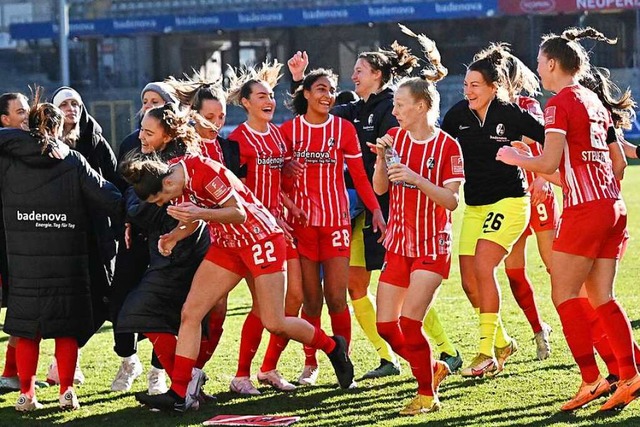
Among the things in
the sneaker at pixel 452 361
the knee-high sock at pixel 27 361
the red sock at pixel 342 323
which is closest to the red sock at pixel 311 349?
the red sock at pixel 342 323

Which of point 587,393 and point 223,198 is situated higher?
point 223,198

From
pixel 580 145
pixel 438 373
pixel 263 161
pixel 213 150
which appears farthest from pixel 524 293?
pixel 213 150

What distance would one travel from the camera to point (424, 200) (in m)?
6.04

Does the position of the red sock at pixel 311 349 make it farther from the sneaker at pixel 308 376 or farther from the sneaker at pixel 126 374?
the sneaker at pixel 126 374

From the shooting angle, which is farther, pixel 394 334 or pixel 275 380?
pixel 275 380

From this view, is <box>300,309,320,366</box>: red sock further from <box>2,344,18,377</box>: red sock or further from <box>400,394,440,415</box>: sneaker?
<box>2,344,18,377</box>: red sock

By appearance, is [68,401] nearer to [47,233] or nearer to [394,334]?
[47,233]

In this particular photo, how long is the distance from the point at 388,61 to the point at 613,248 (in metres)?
2.24

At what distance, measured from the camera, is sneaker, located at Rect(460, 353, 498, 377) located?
6.81 meters

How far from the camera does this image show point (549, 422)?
5574 mm

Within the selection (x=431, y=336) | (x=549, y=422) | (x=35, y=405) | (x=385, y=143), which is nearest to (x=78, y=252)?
(x=35, y=405)

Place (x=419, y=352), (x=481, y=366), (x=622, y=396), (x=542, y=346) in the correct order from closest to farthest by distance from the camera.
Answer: (x=622, y=396) < (x=419, y=352) < (x=481, y=366) < (x=542, y=346)

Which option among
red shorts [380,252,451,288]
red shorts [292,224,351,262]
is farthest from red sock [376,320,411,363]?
red shorts [292,224,351,262]

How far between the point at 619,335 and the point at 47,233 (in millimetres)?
3167
